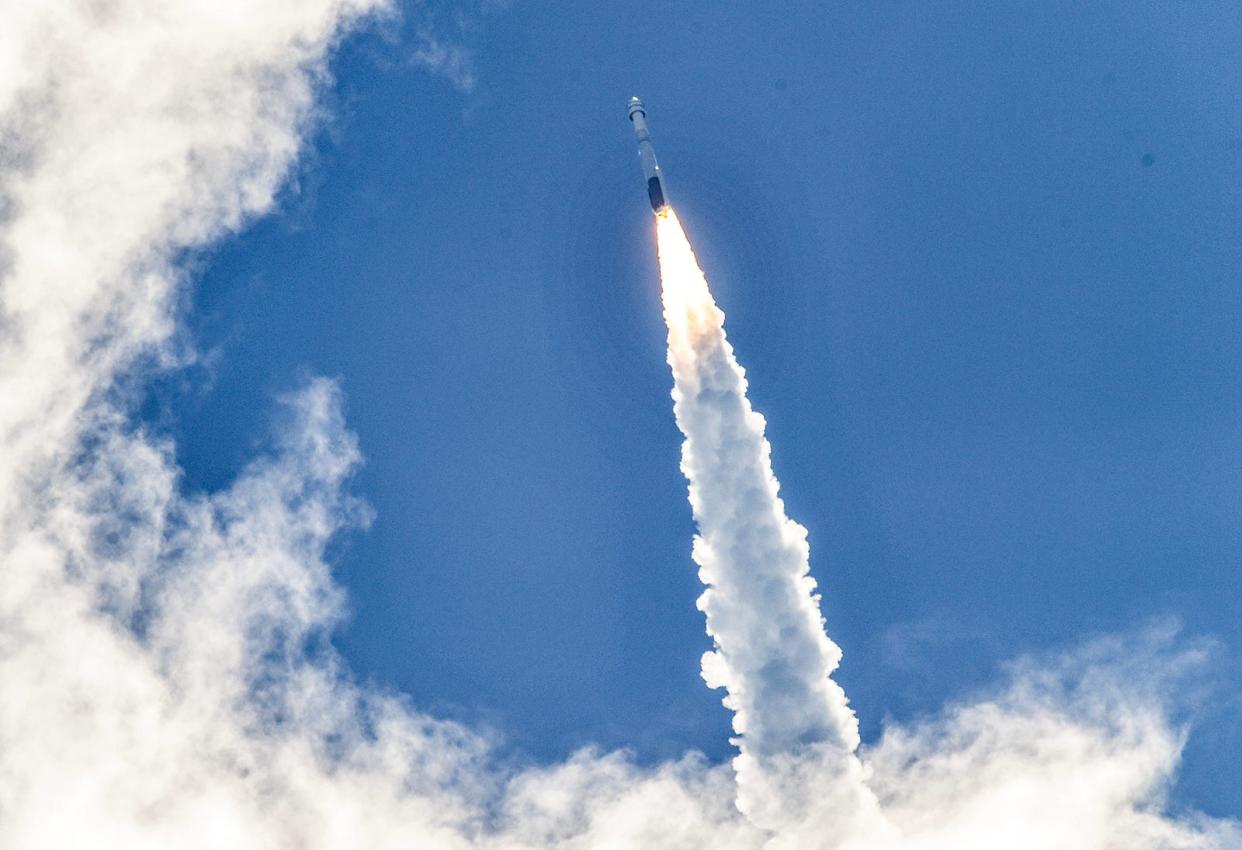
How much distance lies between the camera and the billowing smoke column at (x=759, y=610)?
99375mm

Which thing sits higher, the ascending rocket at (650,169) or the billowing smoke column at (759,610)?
the ascending rocket at (650,169)

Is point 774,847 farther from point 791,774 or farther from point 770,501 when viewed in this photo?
point 770,501

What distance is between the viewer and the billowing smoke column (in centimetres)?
9938

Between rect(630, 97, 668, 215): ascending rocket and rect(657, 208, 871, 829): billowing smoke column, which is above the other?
rect(630, 97, 668, 215): ascending rocket

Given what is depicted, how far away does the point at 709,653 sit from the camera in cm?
10138

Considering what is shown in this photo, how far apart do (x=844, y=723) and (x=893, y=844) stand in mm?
10536

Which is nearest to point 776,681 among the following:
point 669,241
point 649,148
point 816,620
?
point 816,620

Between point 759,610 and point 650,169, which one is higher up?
point 650,169

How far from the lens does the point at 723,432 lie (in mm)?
100125

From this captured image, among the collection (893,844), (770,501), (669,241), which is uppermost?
(669,241)

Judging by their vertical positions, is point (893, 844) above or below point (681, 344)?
below

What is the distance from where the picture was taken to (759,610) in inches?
3912

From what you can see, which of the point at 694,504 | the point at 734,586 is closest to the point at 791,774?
the point at 734,586

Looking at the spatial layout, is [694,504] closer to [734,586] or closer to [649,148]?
[734,586]
